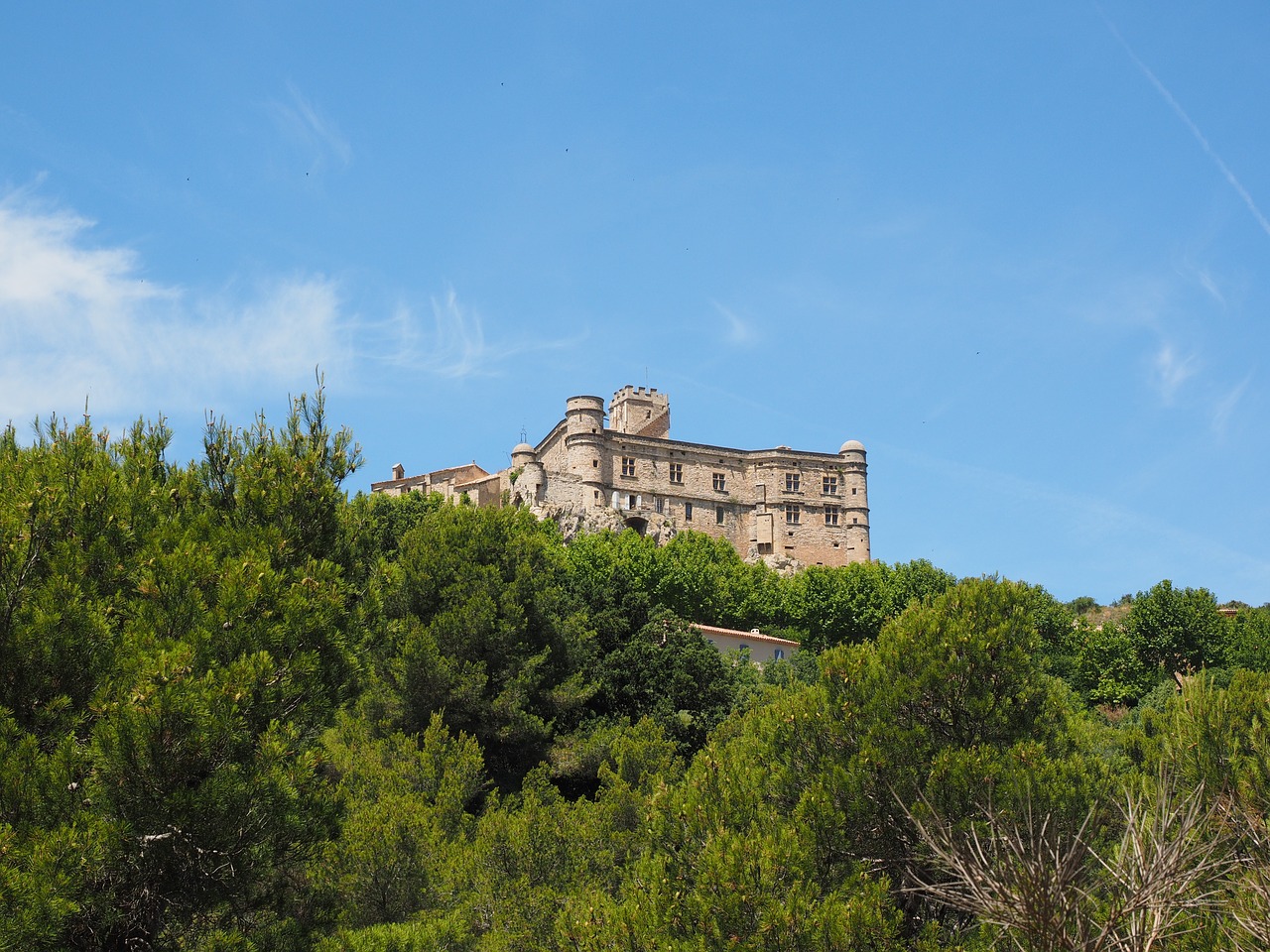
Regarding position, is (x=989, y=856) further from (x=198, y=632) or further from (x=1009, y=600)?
(x=198, y=632)

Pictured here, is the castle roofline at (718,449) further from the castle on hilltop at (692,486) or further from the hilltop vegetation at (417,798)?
the hilltop vegetation at (417,798)

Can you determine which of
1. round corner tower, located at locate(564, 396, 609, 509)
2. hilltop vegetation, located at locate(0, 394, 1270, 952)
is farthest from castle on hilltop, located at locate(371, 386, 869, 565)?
hilltop vegetation, located at locate(0, 394, 1270, 952)

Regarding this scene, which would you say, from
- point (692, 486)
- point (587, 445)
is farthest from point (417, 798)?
point (692, 486)

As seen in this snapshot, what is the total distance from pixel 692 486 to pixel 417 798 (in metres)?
63.0

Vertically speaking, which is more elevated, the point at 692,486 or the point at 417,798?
the point at 692,486

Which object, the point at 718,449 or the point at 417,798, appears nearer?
the point at 417,798

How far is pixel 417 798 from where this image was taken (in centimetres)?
2144

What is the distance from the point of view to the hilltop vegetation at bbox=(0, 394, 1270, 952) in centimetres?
1069

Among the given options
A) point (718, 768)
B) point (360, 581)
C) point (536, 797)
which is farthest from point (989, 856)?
point (536, 797)

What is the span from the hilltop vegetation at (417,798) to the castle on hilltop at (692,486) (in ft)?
190

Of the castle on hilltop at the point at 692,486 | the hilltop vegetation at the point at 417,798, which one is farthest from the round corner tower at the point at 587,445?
the hilltop vegetation at the point at 417,798

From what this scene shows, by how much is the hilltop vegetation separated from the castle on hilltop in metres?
57.9

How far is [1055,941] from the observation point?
8.64 meters

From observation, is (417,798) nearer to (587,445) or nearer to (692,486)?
(587,445)
